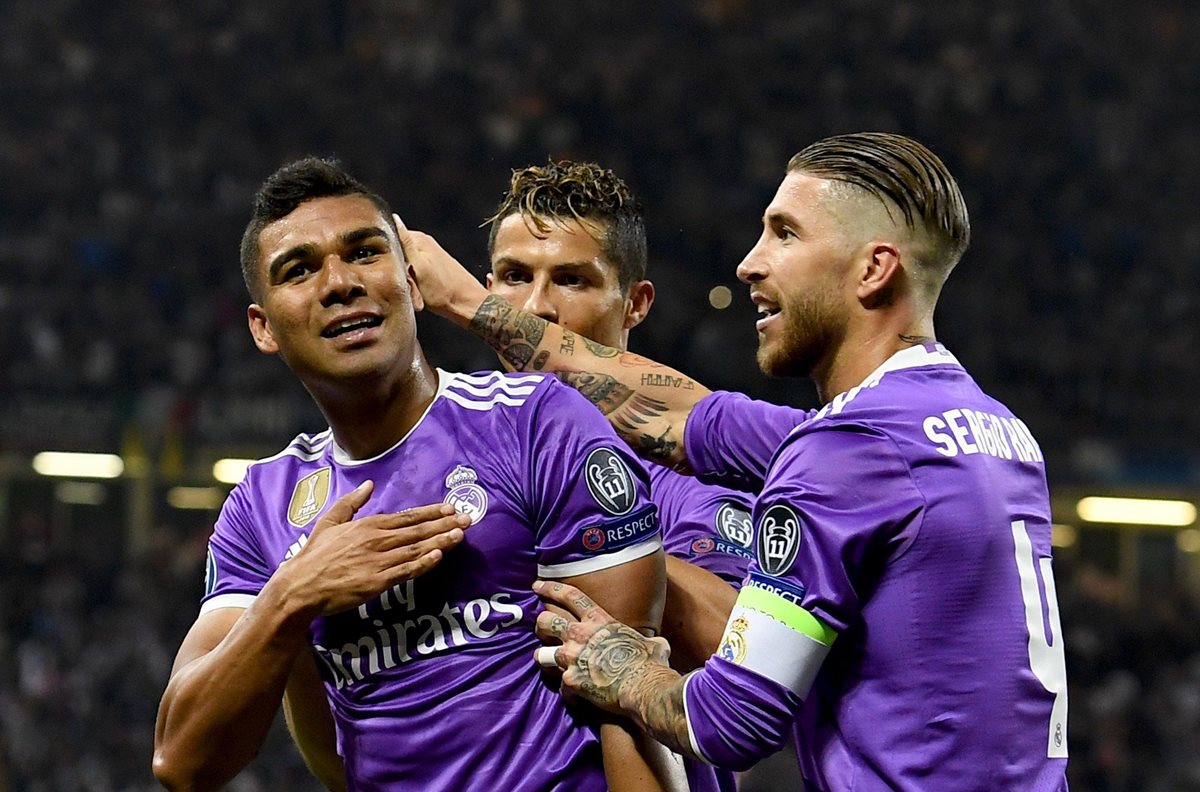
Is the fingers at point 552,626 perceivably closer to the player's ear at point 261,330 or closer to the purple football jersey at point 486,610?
the purple football jersey at point 486,610

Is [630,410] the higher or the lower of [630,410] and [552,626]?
the higher

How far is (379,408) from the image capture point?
10.1 ft

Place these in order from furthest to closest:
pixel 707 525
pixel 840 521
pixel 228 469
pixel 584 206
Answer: pixel 228 469, pixel 584 206, pixel 707 525, pixel 840 521

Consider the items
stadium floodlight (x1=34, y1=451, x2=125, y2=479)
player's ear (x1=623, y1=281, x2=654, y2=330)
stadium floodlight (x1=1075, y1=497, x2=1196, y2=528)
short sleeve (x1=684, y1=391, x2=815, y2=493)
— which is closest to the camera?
short sleeve (x1=684, y1=391, x2=815, y2=493)

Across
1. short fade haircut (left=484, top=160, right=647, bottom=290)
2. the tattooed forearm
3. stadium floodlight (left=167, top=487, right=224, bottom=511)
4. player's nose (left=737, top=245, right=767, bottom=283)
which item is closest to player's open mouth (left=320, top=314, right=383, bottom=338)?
player's nose (left=737, top=245, right=767, bottom=283)

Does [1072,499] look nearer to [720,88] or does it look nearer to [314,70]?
[720,88]

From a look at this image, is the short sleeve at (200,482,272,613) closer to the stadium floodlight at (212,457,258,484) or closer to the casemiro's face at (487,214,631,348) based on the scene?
the casemiro's face at (487,214,631,348)

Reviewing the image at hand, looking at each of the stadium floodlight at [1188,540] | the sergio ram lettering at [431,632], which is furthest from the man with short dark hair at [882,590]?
the stadium floodlight at [1188,540]

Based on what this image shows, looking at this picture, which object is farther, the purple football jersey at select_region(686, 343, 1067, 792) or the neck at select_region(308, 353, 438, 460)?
the neck at select_region(308, 353, 438, 460)

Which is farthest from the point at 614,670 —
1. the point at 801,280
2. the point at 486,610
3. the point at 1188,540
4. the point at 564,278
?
the point at 1188,540

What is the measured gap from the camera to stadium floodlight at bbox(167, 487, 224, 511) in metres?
18.1

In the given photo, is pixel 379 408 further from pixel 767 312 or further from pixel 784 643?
pixel 784 643

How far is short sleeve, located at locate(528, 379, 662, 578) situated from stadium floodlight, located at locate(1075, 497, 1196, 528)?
14034mm

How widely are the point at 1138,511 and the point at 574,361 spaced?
1385cm
